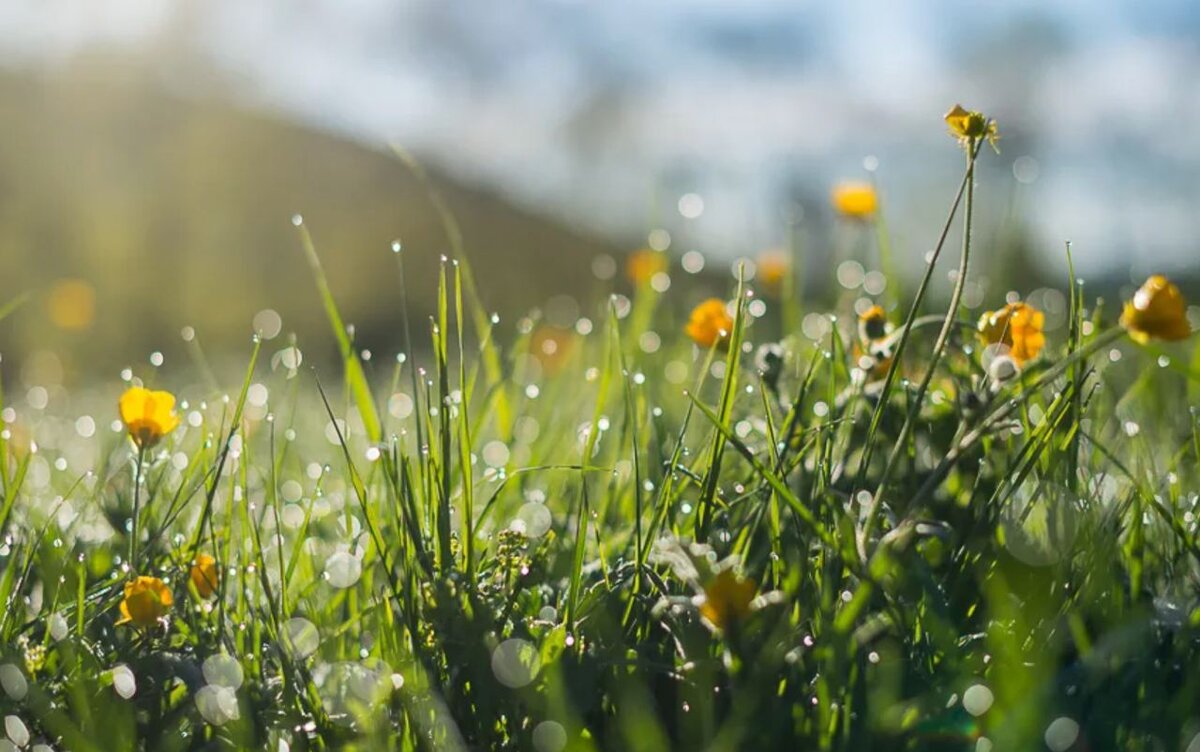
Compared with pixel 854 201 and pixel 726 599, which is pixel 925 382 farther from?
pixel 854 201

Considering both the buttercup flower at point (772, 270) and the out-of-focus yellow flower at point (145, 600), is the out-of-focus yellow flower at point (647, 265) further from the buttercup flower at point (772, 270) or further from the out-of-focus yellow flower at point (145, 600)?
A: the out-of-focus yellow flower at point (145, 600)

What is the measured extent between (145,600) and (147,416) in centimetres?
33

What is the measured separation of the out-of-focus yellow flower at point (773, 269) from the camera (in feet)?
9.00

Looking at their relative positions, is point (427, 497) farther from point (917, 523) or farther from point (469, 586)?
point (917, 523)

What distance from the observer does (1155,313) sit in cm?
96

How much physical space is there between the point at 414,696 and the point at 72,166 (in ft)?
41.7

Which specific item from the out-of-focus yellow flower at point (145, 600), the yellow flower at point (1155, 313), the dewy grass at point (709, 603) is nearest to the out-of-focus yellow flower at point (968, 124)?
the dewy grass at point (709, 603)

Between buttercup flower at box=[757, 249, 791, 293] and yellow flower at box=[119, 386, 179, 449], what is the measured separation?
1.44 metres

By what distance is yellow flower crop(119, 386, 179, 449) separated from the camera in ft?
4.42

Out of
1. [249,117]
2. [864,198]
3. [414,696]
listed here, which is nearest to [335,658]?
[414,696]

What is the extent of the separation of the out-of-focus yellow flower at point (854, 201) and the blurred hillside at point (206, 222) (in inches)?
315

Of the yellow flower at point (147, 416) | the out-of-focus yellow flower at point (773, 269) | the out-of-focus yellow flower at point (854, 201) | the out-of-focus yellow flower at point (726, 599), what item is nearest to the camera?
the out-of-focus yellow flower at point (726, 599)

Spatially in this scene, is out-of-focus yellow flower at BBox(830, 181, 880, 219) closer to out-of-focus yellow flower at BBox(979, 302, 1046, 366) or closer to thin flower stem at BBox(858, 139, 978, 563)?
out-of-focus yellow flower at BBox(979, 302, 1046, 366)

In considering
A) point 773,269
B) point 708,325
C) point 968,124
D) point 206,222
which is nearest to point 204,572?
point 708,325
